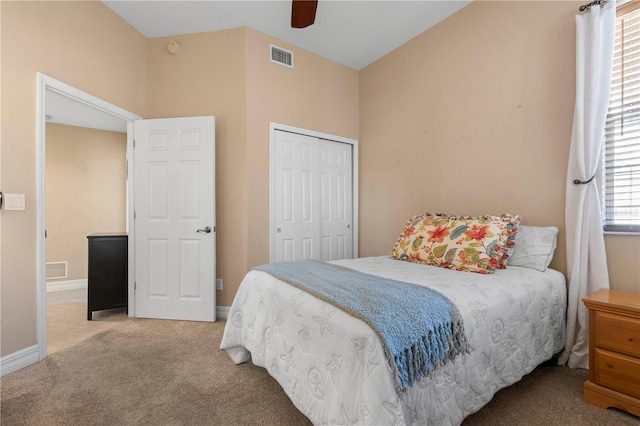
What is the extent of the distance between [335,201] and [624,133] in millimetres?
2627

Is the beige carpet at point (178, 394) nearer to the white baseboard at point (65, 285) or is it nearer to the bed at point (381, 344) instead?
the bed at point (381, 344)

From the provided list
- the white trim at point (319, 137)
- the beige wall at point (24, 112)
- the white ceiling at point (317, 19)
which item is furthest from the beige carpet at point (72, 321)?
the white ceiling at point (317, 19)

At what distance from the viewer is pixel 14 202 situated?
1.96 metres

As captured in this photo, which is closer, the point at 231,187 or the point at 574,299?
the point at 574,299

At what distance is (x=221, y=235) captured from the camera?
3102mm

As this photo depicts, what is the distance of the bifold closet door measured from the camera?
3.30 metres

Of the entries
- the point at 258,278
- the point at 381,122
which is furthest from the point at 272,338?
the point at 381,122

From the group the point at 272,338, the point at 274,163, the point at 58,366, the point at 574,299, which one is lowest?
the point at 58,366

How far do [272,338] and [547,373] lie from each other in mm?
1773

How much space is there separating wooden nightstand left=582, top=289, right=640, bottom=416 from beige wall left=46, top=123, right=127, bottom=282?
A: 5.65m

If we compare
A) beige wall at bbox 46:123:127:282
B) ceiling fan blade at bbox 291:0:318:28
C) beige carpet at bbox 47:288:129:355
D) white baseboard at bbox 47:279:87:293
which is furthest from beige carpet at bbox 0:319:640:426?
beige wall at bbox 46:123:127:282

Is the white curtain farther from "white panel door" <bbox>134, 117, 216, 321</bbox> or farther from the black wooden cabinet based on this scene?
the black wooden cabinet

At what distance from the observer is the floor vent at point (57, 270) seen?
13.9 ft

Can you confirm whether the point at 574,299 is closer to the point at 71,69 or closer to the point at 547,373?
the point at 547,373
